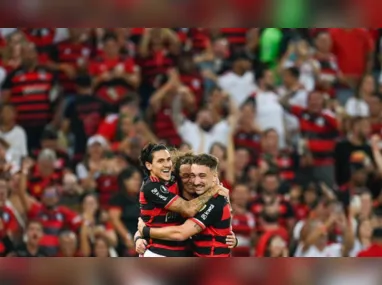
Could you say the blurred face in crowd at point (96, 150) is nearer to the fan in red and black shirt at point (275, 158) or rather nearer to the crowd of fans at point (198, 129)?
the crowd of fans at point (198, 129)

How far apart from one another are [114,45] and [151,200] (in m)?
6.22

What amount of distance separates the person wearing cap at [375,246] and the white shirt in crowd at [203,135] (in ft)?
6.41

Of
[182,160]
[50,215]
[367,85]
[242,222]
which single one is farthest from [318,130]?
[182,160]

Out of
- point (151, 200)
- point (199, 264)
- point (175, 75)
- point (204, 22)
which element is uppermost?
point (175, 75)

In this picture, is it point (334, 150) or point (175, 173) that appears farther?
point (334, 150)

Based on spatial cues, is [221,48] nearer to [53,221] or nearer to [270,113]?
[270,113]

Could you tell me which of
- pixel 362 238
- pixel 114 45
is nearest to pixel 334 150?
pixel 362 238

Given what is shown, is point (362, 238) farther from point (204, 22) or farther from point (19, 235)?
point (204, 22)

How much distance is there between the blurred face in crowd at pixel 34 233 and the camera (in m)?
9.28

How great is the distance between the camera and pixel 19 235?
9352 mm

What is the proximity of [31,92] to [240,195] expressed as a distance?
103 inches

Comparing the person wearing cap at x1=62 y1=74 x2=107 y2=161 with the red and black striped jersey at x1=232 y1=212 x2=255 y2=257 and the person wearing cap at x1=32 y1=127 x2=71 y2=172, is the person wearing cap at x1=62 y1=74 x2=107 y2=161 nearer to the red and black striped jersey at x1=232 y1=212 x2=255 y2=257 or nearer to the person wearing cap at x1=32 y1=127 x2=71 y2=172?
the person wearing cap at x1=32 y1=127 x2=71 y2=172

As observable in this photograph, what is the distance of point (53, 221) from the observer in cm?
955

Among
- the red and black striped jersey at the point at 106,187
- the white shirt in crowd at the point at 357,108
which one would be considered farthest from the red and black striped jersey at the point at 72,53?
the white shirt in crowd at the point at 357,108
